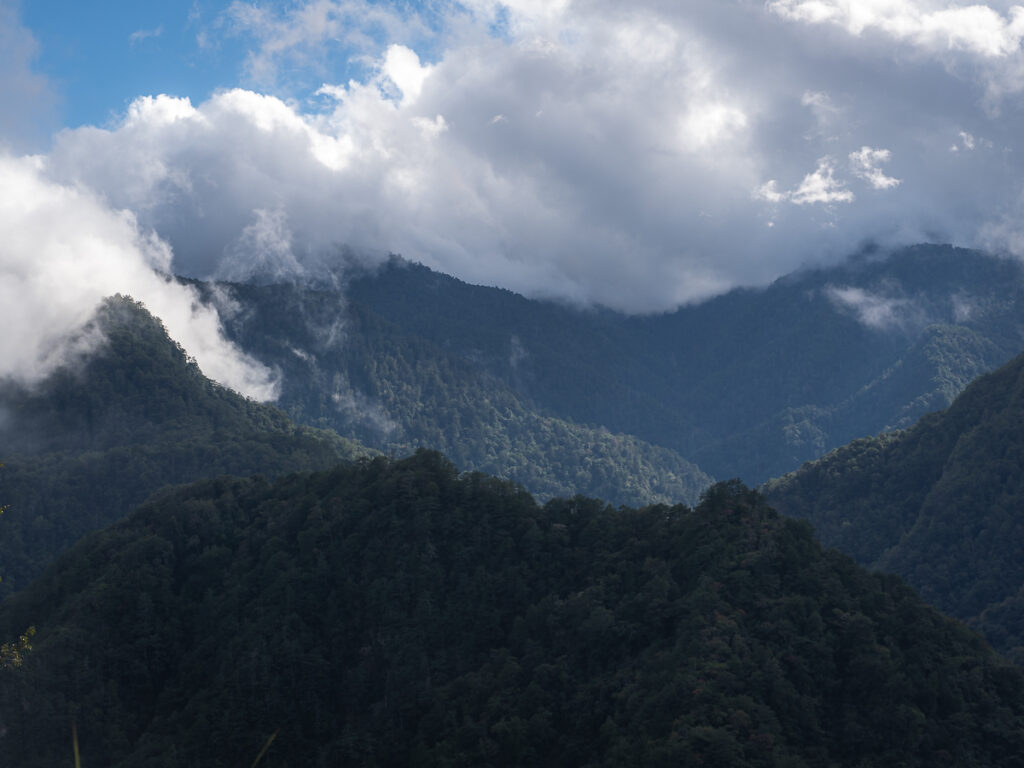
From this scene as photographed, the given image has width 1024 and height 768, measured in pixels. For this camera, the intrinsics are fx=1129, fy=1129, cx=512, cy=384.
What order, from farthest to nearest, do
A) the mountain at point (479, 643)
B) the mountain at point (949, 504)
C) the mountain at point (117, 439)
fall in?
1. the mountain at point (117, 439)
2. the mountain at point (949, 504)
3. the mountain at point (479, 643)

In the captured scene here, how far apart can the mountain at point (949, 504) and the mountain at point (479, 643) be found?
1271 inches

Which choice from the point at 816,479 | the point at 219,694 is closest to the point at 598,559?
the point at 219,694

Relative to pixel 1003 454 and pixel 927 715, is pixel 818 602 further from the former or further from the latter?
pixel 1003 454

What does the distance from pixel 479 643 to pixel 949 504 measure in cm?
6711

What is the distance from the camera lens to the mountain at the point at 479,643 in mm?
63594

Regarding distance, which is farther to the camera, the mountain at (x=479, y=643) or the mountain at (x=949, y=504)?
the mountain at (x=949, y=504)

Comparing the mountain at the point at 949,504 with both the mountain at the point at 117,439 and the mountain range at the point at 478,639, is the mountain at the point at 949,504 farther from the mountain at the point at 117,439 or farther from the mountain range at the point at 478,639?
the mountain at the point at 117,439

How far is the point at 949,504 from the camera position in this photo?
121188mm

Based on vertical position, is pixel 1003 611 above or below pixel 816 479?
below

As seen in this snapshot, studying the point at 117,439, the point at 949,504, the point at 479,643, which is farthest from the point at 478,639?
the point at 117,439

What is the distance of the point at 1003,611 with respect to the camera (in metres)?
104

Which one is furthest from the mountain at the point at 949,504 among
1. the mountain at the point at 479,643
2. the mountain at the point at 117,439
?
the mountain at the point at 117,439

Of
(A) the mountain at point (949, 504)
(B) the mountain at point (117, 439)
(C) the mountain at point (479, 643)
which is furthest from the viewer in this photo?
(B) the mountain at point (117, 439)

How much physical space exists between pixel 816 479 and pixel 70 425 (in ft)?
339
